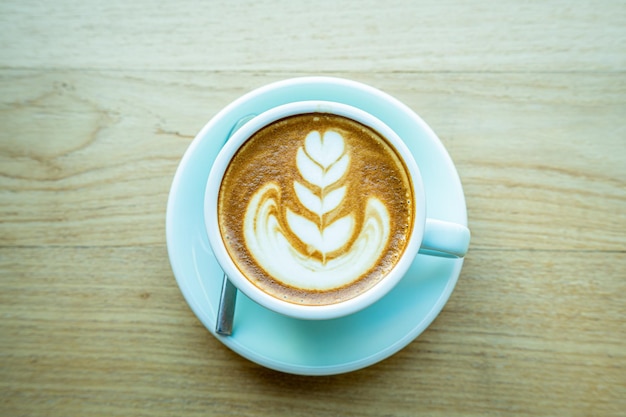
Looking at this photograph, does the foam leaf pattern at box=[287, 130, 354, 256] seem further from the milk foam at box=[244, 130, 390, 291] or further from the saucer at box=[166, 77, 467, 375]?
the saucer at box=[166, 77, 467, 375]

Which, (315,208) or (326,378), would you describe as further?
(326,378)

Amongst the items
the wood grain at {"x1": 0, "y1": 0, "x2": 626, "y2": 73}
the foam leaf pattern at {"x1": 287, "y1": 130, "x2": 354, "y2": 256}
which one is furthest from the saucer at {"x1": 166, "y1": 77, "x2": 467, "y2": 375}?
the wood grain at {"x1": 0, "y1": 0, "x2": 626, "y2": 73}

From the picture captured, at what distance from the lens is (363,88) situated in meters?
Answer: 1.02

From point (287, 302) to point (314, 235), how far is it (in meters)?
0.14

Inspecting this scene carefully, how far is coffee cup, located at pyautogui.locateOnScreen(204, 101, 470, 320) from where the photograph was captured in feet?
2.97

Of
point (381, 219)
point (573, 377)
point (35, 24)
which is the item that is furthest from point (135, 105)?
point (573, 377)

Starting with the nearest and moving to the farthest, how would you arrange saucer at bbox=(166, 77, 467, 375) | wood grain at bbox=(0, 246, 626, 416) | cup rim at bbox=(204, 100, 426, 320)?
cup rim at bbox=(204, 100, 426, 320)
saucer at bbox=(166, 77, 467, 375)
wood grain at bbox=(0, 246, 626, 416)

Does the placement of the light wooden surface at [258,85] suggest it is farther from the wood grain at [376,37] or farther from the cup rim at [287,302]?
the cup rim at [287,302]

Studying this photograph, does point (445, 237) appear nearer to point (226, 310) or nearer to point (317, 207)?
point (317, 207)

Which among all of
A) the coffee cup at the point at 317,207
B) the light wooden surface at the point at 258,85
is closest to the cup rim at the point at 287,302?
the coffee cup at the point at 317,207

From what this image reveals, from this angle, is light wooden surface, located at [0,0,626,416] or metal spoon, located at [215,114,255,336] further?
light wooden surface, located at [0,0,626,416]

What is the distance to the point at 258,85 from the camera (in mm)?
1210

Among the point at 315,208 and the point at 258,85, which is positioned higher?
the point at 258,85

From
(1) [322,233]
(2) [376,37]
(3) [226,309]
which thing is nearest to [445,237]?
(1) [322,233]
